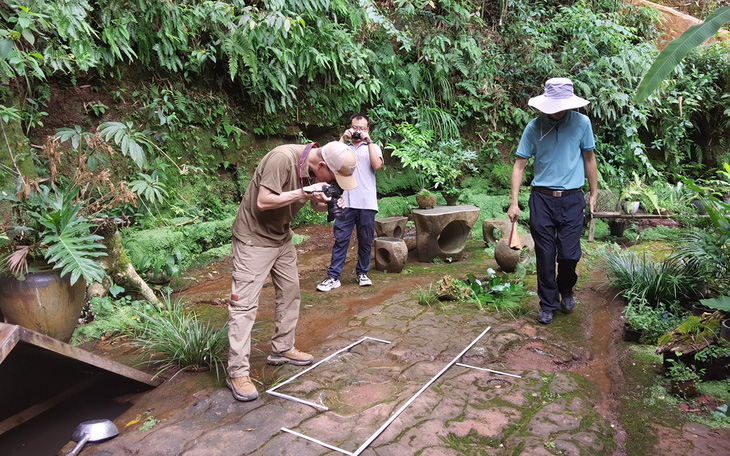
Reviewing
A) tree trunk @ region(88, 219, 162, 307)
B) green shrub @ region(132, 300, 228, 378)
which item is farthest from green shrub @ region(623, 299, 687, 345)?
tree trunk @ region(88, 219, 162, 307)

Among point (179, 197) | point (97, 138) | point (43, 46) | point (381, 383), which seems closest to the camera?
point (381, 383)

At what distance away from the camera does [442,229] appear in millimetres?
6492

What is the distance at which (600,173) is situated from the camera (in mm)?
9703

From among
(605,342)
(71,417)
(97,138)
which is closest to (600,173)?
(605,342)

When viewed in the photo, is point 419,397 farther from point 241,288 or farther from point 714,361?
point 714,361

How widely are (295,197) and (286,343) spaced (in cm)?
114

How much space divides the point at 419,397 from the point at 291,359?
986 mm

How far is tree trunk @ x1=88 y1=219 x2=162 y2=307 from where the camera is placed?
15.1ft

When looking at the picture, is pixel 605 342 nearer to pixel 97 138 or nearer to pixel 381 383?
pixel 381 383

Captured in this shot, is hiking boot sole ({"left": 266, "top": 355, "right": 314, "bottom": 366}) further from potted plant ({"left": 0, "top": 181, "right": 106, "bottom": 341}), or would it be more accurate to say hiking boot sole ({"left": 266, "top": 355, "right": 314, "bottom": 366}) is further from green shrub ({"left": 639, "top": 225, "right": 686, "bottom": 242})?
green shrub ({"left": 639, "top": 225, "right": 686, "bottom": 242})

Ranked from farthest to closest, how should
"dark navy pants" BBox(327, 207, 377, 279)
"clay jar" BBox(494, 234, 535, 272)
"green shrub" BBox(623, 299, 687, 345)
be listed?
"clay jar" BBox(494, 234, 535, 272)
"dark navy pants" BBox(327, 207, 377, 279)
"green shrub" BBox(623, 299, 687, 345)

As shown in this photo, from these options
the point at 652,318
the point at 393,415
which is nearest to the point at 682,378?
the point at 652,318

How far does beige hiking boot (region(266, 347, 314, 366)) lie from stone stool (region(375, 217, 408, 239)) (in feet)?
11.7

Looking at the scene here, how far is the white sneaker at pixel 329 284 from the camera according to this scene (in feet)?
17.3
